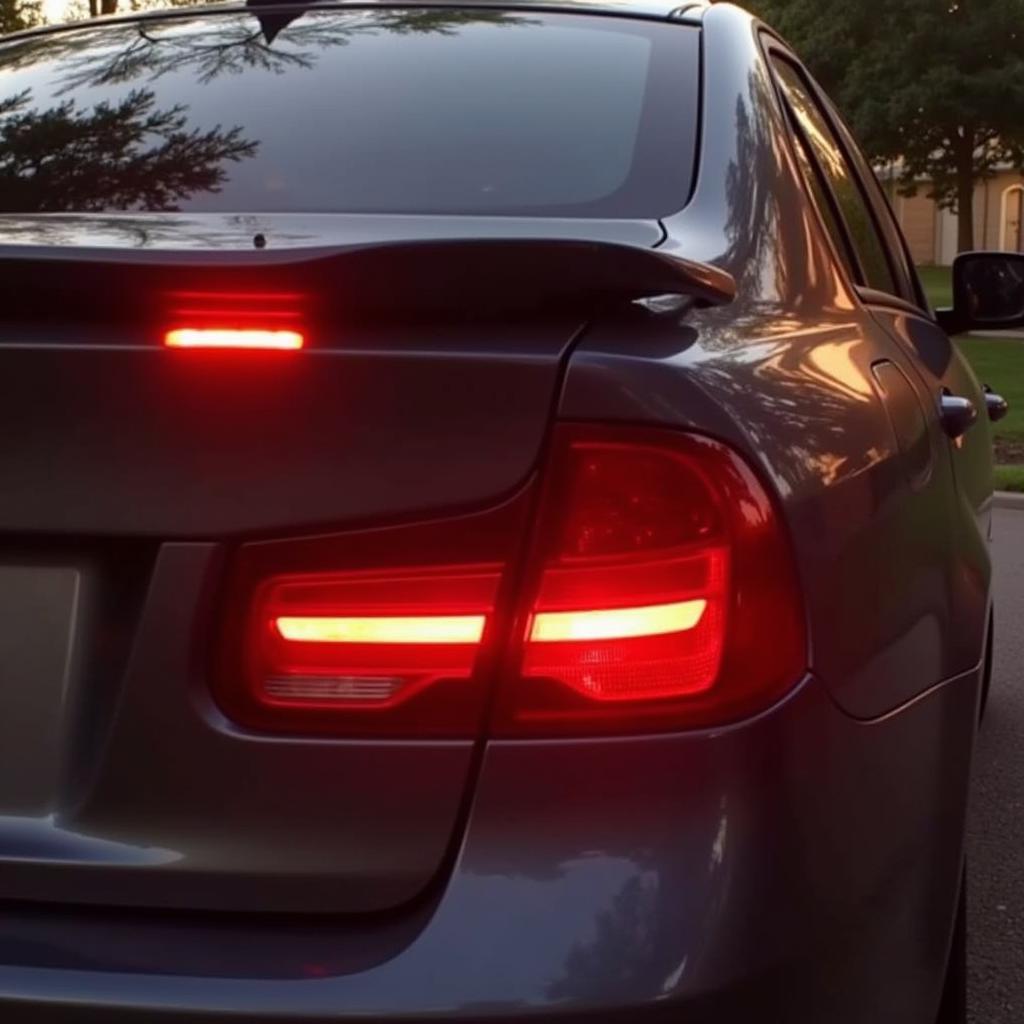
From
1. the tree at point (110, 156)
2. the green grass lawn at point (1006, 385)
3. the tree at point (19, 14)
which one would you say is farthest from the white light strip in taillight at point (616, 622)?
the tree at point (19, 14)

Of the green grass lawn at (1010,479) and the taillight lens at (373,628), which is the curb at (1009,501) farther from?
the taillight lens at (373,628)

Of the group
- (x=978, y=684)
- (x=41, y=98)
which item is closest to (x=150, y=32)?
(x=41, y=98)

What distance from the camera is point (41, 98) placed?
2.57 metres

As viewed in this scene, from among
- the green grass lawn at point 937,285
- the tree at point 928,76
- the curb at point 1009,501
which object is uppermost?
the curb at point 1009,501

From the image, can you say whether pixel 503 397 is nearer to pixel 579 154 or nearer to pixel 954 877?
pixel 579 154

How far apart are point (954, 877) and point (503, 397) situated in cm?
97

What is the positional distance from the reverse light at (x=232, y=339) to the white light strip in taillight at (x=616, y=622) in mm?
360

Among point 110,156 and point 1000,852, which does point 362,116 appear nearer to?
point 110,156

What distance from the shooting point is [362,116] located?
2.35 m

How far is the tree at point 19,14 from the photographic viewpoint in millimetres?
19328

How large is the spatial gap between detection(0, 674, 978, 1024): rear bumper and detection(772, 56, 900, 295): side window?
1.29 metres

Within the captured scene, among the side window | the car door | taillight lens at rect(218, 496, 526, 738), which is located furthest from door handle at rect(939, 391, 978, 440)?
taillight lens at rect(218, 496, 526, 738)

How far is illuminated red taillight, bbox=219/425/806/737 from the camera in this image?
153 cm

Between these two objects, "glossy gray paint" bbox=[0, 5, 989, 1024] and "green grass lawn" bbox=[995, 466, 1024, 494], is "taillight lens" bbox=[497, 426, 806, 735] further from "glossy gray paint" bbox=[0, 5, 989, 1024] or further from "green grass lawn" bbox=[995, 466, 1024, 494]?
"green grass lawn" bbox=[995, 466, 1024, 494]
